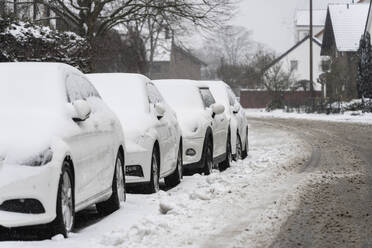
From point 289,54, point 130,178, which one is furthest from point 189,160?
point 289,54

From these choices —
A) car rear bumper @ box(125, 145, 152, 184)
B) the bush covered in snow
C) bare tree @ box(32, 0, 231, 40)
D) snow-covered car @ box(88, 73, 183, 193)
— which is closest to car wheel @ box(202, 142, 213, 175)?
snow-covered car @ box(88, 73, 183, 193)

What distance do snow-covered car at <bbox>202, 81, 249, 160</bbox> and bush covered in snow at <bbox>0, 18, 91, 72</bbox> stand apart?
3.70 meters

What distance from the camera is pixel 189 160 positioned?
14.7 metres

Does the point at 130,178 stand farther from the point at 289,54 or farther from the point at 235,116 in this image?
the point at 289,54

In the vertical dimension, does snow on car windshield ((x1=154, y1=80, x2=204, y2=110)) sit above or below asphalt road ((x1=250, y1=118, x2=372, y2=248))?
above

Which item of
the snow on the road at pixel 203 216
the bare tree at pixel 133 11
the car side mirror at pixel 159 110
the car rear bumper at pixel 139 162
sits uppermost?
the bare tree at pixel 133 11

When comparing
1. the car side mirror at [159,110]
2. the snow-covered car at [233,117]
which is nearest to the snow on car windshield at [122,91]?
the car side mirror at [159,110]

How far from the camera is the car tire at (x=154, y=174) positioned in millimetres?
11539

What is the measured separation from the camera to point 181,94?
15.9 meters

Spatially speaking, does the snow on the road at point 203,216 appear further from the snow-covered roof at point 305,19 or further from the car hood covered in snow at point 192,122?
the snow-covered roof at point 305,19

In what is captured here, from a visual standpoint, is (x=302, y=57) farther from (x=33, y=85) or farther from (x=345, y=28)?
(x=33, y=85)

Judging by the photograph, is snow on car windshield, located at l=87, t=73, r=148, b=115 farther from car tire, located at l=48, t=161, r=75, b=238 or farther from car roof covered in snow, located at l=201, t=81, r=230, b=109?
car roof covered in snow, located at l=201, t=81, r=230, b=109

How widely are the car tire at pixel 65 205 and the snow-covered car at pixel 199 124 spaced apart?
6642mm

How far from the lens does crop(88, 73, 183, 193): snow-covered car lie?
11398 millimetres
